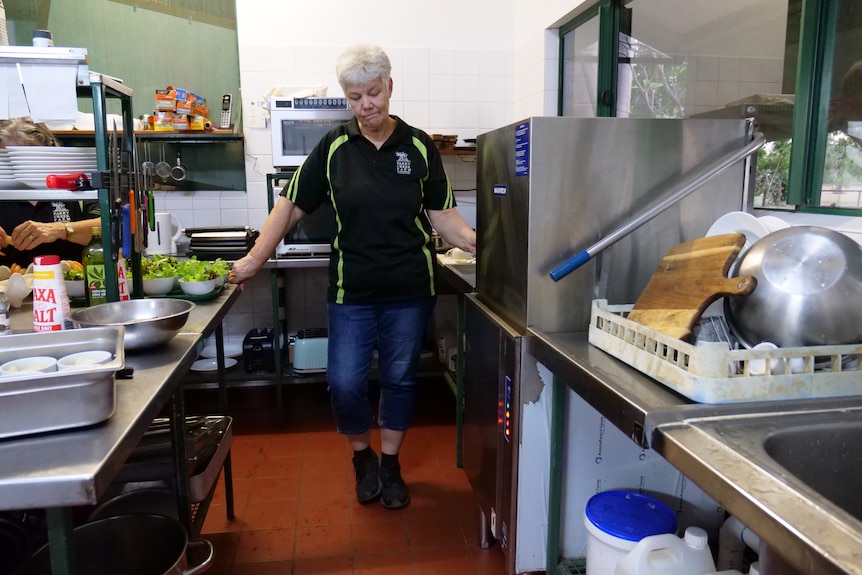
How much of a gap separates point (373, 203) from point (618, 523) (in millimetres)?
1272

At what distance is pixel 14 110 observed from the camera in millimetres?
1496

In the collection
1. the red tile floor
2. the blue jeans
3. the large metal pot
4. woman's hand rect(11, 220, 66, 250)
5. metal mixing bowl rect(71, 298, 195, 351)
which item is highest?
woman's hand rect(11, 220, 66, 250)

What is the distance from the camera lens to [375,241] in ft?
7.21

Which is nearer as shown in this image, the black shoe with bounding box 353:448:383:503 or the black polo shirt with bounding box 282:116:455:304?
the black polo shirt with bounding box 282:116:455:304

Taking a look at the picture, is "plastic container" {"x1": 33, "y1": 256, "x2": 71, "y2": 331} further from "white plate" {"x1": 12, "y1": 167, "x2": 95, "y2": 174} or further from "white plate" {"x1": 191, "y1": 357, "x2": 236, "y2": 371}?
"white plate" {"x1": 191, "y1": 357, "x2": 236, "y2": 371}

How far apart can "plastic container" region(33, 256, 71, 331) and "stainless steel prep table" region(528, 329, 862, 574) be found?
1116mm

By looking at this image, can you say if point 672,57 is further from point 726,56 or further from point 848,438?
point 848,438

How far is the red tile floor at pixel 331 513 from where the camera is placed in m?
2.04

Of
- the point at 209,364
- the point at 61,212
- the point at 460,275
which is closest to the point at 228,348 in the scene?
the point at 209,364

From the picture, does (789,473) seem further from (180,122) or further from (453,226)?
(180,122)

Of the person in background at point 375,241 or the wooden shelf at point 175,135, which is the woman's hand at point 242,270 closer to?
the person in background at point 375,241

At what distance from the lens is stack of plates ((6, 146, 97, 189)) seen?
1573 mm

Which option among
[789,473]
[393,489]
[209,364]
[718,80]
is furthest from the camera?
[209,364]

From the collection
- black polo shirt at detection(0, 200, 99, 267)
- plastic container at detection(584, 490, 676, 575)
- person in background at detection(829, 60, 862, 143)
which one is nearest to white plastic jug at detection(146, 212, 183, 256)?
black polo shirt at detection(0, 200, 99, 267)
